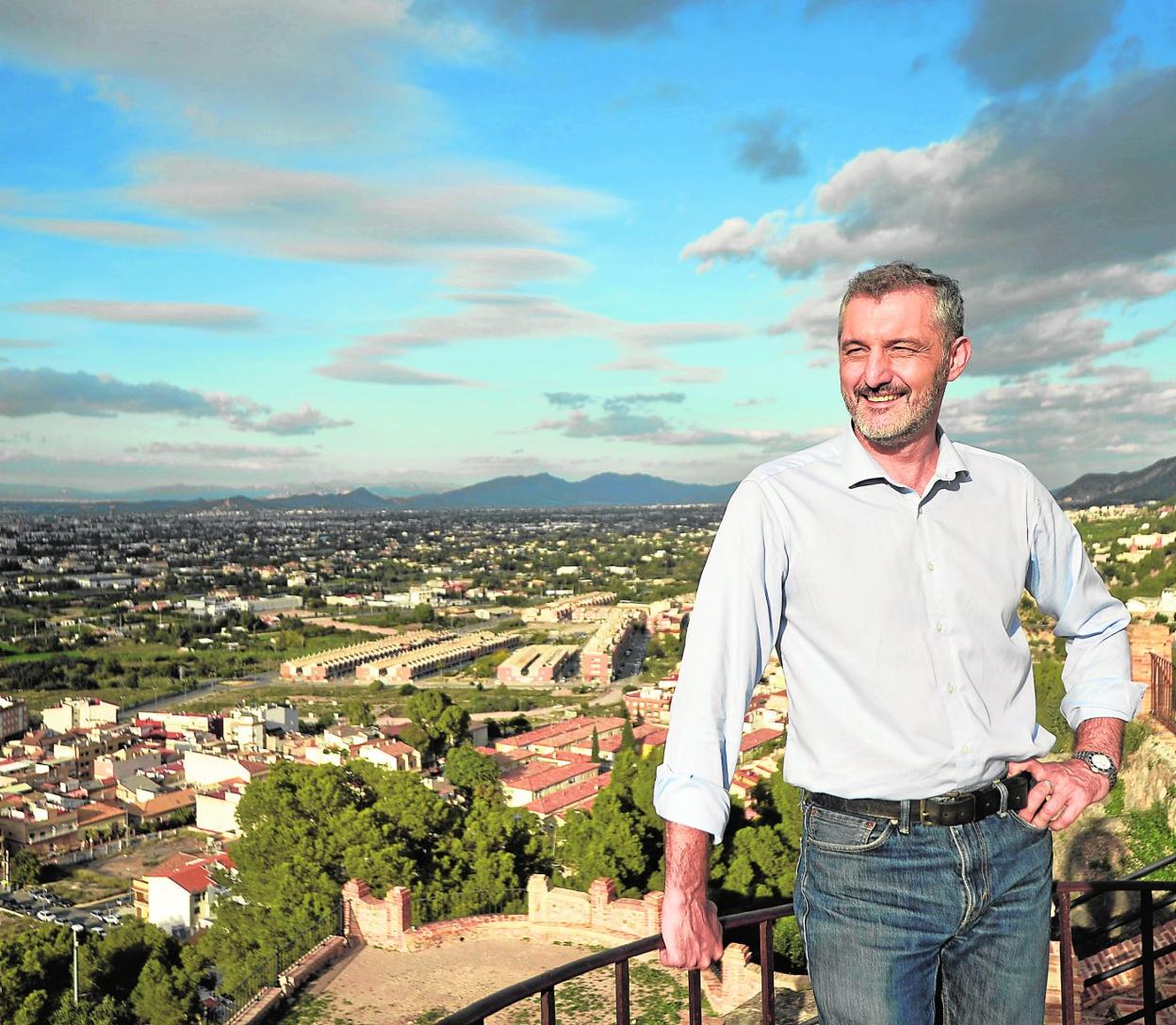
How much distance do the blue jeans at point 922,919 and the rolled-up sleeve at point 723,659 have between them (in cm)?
21

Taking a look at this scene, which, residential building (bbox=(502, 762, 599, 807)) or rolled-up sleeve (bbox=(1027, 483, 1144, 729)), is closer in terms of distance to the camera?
rolled-up sleeve (bbox=(1027, 483, 1144, 729))

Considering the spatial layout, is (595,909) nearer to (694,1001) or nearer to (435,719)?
(694,1001)

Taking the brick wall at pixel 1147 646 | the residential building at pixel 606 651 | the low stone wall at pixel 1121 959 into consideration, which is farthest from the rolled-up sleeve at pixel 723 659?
the residential building at pixel 606 651

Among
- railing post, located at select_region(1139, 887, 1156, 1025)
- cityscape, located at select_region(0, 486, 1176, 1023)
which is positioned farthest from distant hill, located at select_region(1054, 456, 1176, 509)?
railing post, located at select_region(1139, 887, 1156, 1025)

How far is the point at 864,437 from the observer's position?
3.77ft

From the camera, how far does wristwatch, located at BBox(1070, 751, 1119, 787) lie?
1206 millimetres

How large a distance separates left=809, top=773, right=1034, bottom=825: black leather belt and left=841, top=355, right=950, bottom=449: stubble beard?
1.34ft

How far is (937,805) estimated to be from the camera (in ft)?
3.57

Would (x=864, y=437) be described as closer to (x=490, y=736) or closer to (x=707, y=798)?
(x=707, y=798)

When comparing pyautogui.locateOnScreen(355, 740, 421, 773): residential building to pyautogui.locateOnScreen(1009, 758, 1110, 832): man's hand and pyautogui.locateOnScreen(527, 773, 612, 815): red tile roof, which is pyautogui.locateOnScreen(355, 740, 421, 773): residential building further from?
pyautogui.locateOnScreen(1009, 758, 1110, 832): man's hand

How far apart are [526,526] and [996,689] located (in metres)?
122

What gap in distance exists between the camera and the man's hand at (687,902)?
0.95 metres

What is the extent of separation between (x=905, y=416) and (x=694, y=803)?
1.68ft

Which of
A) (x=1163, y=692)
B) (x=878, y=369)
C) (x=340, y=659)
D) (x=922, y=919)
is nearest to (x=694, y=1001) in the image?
(x=922, y=919)
